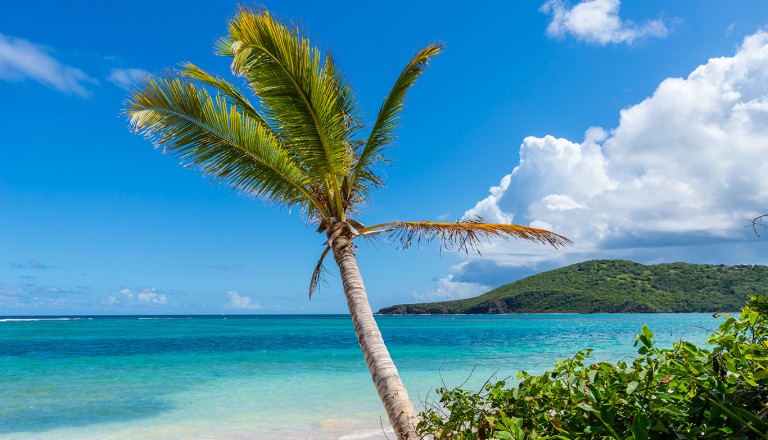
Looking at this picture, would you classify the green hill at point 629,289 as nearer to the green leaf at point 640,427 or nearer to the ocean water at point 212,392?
the ocean water at point 212,392

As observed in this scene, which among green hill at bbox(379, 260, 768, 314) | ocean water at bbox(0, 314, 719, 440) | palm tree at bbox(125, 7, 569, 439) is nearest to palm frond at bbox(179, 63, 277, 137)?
palm tree at bbox(125, 7, 569, 439)

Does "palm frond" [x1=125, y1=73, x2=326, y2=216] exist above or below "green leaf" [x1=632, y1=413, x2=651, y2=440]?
above

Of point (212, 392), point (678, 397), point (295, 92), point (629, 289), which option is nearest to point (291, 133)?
point (295, 92)

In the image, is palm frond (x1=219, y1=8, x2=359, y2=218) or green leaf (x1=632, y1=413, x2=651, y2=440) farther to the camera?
palm frond (x1=219, y1=8, x2=359, y2=218)

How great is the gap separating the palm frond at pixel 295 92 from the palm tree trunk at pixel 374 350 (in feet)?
2.31

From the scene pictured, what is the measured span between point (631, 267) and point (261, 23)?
325 ft

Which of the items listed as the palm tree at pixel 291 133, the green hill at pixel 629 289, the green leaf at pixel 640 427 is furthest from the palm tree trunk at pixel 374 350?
the green hill at pixel 629 289

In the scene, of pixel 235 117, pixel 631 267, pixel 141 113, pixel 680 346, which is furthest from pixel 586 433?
pixel 631 267

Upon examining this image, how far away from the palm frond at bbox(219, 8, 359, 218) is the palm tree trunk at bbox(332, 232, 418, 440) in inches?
27.7

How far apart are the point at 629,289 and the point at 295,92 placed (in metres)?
91.0

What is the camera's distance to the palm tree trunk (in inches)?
179

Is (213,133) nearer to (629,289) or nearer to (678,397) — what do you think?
(678,397)

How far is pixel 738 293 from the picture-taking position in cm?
6538

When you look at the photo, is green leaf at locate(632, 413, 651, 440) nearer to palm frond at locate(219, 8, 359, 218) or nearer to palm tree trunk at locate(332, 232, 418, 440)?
palm tree trunk at locate(332, 232, 418, 440)
